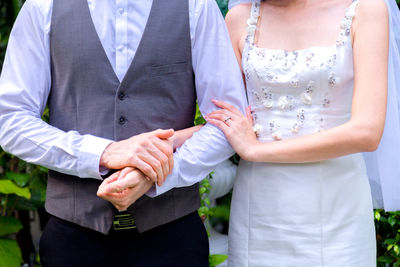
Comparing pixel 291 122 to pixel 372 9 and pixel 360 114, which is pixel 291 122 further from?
pixel 372 9

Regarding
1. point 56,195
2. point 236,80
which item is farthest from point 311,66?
point 56,195

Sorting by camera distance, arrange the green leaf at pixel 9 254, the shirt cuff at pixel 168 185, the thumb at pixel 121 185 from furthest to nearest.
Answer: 1. the green leaf at pixel 9 254
2. the shirt cuff at pixel 168 185
3. the thumb at pixel 121 185

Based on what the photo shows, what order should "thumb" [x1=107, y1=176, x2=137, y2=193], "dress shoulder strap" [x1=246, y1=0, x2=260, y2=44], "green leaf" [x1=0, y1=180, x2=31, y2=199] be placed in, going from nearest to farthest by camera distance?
"thumb" [x1=107, y1=176, x2=137, y2=193] < "dress shoulder strap" [x1=246, y1=0, x2=260, y2=44] < "green leaf" [x1=0, y1=180, x2=31, y2=199]

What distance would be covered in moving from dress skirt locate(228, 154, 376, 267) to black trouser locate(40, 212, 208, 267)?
0.35 m

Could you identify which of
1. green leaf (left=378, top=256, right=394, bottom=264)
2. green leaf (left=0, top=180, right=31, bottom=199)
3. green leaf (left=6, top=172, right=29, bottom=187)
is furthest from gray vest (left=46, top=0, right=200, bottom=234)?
green leaf (left=378, top=256, right=394, bottom=264)

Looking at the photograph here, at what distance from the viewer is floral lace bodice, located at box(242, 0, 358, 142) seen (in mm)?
1821

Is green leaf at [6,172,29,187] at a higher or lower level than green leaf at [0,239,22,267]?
higher

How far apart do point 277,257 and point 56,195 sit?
0.79m

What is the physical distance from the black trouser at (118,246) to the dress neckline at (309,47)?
0.70 meters

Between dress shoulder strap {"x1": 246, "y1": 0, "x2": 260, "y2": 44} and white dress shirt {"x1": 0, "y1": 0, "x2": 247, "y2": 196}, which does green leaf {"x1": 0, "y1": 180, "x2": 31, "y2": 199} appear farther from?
dress shoulder strap {"x1": 246, "y1": 0, "x2": 260, "y2": 44}

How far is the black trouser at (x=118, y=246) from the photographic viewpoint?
1659 mm

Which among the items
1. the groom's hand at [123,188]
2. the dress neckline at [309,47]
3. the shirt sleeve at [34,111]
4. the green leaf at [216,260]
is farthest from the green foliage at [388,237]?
the shirt sleeve at [34,111]

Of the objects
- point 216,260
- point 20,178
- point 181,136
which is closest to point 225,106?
point 181,136

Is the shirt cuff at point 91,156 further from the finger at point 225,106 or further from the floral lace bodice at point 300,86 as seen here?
the floral lace bodice at point 300,86
